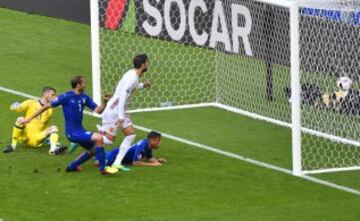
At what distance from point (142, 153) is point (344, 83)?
132 inches

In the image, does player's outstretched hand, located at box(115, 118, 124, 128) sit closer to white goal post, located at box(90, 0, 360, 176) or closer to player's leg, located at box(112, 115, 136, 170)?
player's leg, located at box(112, 115, 136, 170)

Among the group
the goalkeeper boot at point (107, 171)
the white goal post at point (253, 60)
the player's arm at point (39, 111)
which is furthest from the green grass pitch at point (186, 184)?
the player's arm at point (39, 111)

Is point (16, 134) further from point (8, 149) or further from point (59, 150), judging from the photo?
point (59, 150)

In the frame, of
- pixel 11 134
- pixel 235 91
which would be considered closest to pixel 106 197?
pixel 11 134

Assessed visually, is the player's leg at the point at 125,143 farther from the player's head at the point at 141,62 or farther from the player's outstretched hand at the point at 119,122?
the player's head at the point at 141,62

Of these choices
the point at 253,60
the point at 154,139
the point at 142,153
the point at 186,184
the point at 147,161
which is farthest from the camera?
the point at 253,60

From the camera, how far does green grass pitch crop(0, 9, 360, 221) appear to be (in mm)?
16281

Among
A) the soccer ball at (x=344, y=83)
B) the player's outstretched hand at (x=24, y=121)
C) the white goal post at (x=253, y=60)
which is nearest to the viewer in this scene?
the player's outstretched hand at (x=24, y=121)

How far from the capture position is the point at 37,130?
1964 centimetres

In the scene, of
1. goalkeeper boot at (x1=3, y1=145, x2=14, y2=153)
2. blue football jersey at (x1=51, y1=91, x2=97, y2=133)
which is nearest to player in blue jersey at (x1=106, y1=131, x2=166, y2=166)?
blue football jersey at (x1=51, y1=91, x2=97, y2=133)

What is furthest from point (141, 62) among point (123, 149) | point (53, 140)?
point (53, 140)

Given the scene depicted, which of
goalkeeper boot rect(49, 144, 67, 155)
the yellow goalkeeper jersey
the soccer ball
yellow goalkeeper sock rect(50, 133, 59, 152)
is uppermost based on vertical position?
the soccer ball

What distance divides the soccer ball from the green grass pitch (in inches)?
46.8

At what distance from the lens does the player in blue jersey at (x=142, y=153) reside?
18.5m
